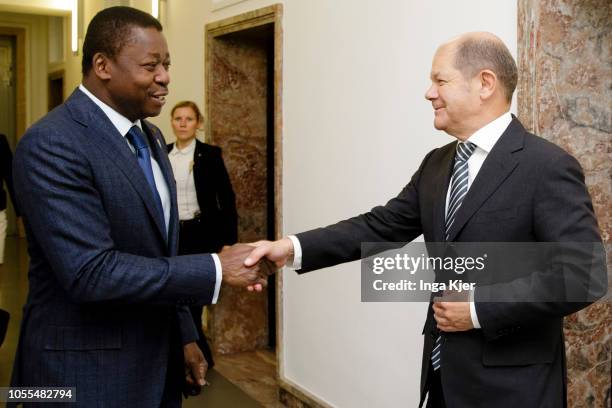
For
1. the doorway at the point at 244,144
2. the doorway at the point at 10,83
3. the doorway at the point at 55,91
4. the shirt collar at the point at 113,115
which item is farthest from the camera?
the doorway at the point at 10,83

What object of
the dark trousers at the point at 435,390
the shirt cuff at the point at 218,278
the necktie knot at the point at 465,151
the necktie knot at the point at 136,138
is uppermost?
the necktie knot at the point at 136,138

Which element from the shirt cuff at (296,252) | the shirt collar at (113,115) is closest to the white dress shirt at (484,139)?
the shirt cuff at (296,252)

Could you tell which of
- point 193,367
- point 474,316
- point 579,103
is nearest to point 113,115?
point 193,367

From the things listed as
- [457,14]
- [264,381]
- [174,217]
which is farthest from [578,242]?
A: [264,381]

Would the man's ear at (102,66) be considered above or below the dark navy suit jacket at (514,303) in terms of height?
above

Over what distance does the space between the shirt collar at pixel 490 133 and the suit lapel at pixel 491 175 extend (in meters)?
0.05

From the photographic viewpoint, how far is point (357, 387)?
4.09 metres

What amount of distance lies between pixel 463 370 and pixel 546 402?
0.79 ft

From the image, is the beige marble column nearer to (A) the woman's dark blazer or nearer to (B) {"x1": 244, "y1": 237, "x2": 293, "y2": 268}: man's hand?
(B) {"x1": 244, "y1": 237, "x2": 293, "y2": 268}: man's hand

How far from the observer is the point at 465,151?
7.27 feet

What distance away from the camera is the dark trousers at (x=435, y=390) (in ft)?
7.22

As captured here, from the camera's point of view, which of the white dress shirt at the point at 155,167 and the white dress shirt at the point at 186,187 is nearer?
the white dress shirt at the point at 155,167

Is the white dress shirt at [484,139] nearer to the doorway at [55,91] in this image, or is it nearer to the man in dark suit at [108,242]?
the man in dark suit at [108,242]

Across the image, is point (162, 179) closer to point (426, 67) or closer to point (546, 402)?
point (546, 402)
